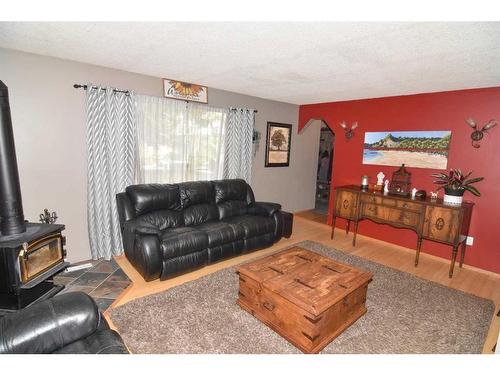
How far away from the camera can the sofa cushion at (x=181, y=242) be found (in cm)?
284

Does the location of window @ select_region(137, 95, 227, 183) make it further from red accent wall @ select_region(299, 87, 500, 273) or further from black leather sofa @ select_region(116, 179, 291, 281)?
red accent wall @ select_region(299, 87, 500, 273)

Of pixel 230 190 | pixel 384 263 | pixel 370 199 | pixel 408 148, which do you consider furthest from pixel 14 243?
pixel 408 148

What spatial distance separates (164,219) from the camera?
341cm

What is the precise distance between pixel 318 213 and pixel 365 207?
2.07m

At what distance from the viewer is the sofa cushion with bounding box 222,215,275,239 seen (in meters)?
3.58

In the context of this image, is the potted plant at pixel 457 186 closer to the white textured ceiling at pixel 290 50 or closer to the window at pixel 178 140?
the white textured ceiling at pixel 290 50

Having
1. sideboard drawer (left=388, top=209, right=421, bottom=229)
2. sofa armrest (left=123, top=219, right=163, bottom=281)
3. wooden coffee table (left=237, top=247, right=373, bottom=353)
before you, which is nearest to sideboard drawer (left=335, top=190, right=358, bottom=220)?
sideboard drawer (left=388, top=209, right=421, bottom=229)

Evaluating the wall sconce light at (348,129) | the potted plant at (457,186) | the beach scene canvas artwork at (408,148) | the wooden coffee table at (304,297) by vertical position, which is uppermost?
the wall sconce light at (348,129)

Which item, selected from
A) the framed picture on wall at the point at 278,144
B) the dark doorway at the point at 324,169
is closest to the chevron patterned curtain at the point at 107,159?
the framed picture on wall at the point at 278,144

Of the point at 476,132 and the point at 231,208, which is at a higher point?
the point at 476,132

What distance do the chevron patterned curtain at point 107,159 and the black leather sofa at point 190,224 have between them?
0.27 meters

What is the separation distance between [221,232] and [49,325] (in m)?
2.05

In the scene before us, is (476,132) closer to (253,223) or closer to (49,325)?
(253,223)
